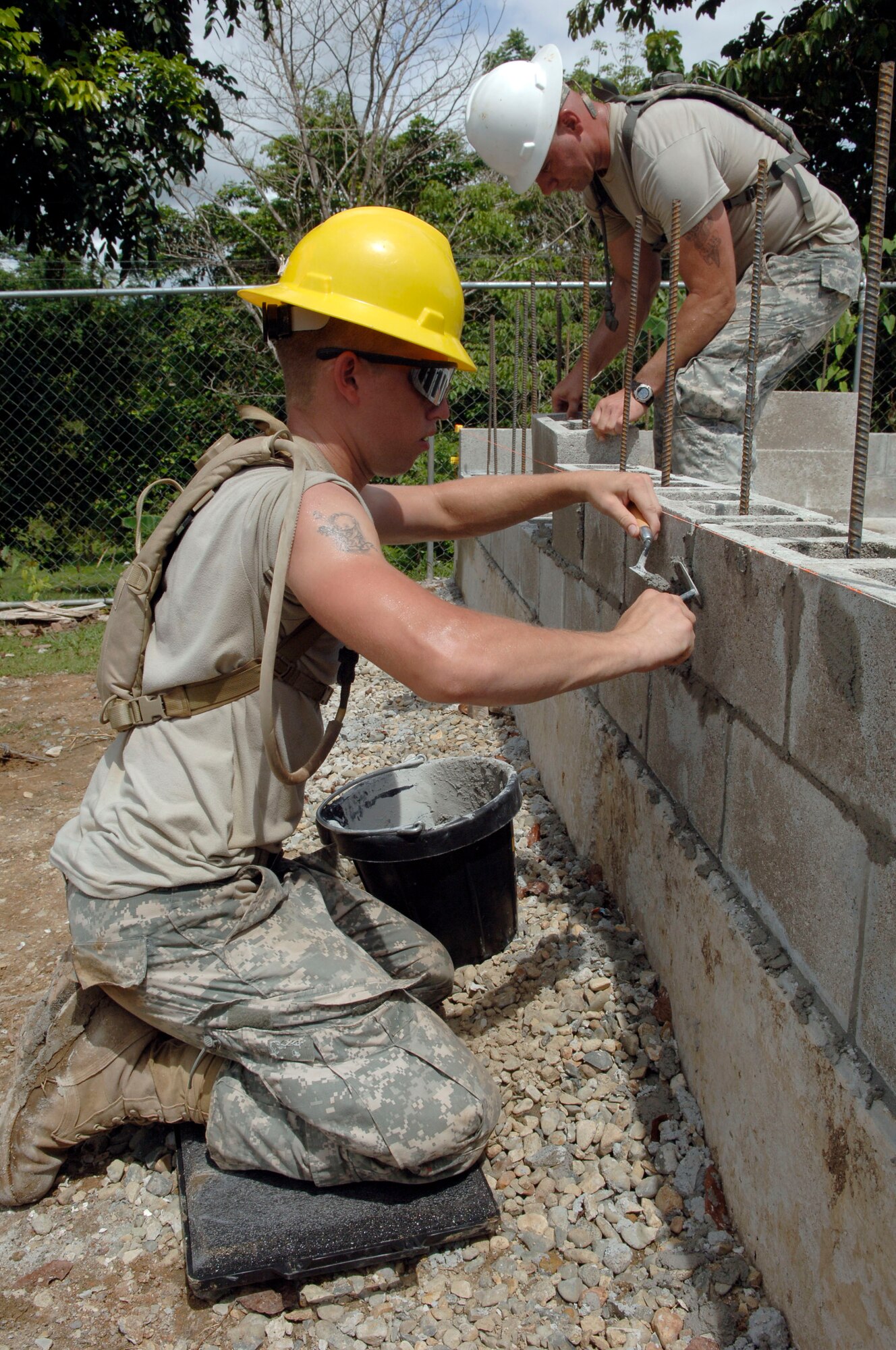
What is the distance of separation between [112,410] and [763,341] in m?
6.79

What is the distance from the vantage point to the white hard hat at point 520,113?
11.9ft

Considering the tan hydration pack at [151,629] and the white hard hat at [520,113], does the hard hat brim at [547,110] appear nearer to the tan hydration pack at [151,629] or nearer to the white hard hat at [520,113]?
the white hard hat at [520,113]

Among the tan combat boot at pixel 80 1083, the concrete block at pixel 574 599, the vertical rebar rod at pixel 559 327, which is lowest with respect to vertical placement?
the tan combat boot at pixel 80 1083

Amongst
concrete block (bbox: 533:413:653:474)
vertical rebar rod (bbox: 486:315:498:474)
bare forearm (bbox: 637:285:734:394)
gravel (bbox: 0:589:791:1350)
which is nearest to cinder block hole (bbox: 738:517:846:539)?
gravel (bbox: 0:589:791:1350)

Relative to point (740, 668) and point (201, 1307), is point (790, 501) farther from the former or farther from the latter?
point (201, 1307)

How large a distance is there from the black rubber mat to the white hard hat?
339 cm

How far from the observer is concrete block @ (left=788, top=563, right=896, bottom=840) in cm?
137

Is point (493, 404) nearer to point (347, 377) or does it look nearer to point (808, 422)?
point (808, 422)

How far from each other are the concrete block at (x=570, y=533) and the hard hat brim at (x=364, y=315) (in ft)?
4.09

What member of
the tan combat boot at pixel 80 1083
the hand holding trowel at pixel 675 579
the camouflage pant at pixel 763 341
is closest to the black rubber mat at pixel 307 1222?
the tan combat boot at pixel 80 1083

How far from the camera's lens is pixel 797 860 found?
173 centimetres

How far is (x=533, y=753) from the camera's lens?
4.46 metres

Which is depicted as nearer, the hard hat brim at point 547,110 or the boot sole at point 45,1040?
the boot sole at point 45,1040

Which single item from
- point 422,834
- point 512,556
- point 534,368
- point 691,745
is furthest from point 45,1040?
point 534,368
